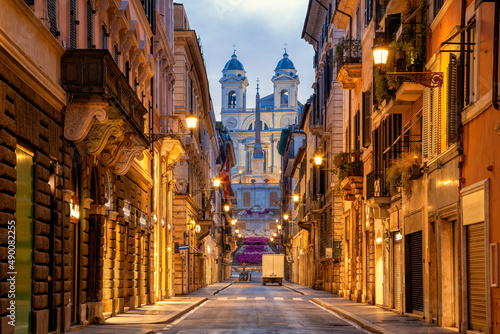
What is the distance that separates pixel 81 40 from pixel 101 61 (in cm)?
214

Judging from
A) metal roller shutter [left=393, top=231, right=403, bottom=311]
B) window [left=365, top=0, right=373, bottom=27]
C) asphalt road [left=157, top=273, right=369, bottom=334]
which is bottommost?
asphalt road [left=157, top=273, right=369, bottom=334]

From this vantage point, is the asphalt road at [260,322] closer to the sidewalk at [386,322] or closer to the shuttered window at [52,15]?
the sidewalk at [386,322]

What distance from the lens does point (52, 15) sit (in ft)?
59.4

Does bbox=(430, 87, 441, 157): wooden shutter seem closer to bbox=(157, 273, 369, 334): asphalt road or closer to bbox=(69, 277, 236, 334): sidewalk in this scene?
bbox=(157, 273, 369, 334): asphalt road

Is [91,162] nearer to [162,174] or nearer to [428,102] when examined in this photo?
[428,102]

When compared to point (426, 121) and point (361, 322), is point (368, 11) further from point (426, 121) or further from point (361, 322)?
point (361, 322)

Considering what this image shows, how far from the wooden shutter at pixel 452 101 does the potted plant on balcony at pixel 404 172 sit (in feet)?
10.8

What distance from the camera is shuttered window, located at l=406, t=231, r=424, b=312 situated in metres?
25.1

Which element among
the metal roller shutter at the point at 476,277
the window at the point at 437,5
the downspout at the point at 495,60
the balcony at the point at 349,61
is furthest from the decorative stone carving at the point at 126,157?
the balcony at the point at 349,61

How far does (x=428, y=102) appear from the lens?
73.7 feet

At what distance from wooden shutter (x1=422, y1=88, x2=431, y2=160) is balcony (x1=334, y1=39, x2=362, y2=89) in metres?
13.8

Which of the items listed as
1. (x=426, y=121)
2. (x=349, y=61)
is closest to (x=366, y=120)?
(x=349, y=61)

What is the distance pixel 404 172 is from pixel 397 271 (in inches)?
203

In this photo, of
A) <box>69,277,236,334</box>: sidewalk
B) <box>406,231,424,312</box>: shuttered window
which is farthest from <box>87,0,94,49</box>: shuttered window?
<box>406,231,424,312</box>: shuttered window
